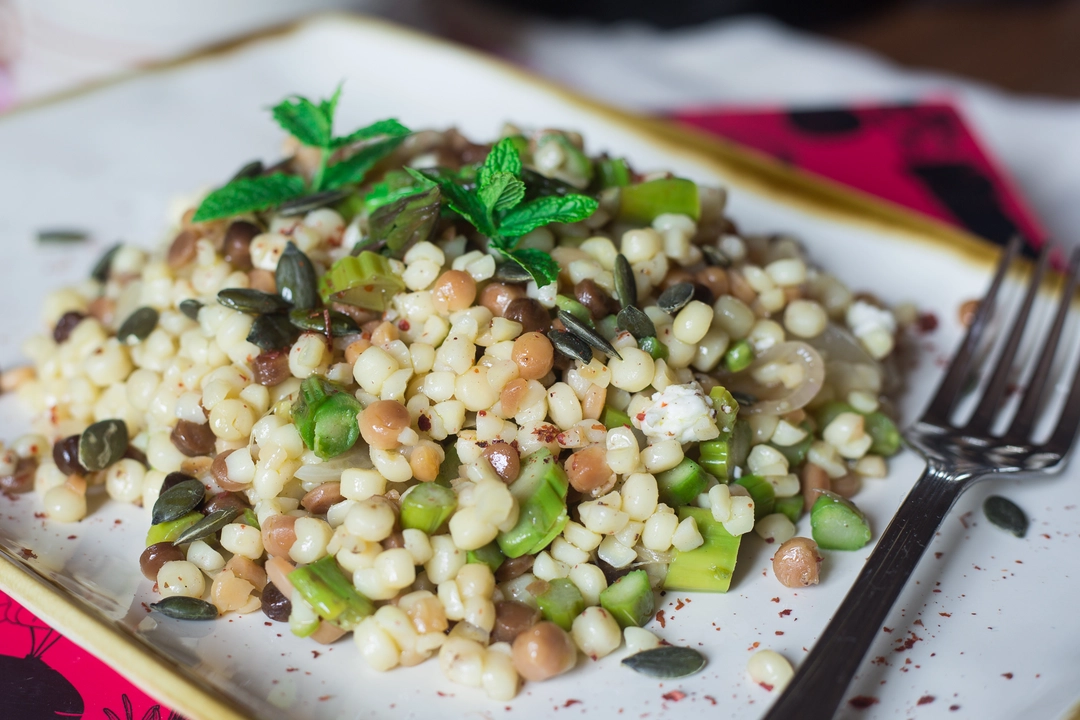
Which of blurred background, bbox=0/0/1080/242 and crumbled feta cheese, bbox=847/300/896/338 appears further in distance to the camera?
blurred background, bbox=0/0/1080/242

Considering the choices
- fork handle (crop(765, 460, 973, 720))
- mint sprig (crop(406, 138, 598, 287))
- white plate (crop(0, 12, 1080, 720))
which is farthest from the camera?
mint sprig (crop(406, 138, 598, 287))

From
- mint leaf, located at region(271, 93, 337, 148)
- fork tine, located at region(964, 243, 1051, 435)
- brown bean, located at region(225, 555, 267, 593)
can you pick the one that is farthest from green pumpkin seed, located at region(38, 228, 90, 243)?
fork tine, located at region(964, 243, 1051, 435)

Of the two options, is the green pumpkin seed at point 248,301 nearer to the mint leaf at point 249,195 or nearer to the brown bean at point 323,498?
the mint leaf at point 249,195

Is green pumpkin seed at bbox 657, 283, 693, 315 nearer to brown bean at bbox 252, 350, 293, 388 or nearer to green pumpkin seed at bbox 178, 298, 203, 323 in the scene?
brown bean at bbox 252, 350, 293, 388

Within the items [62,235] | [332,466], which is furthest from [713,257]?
[62,235]

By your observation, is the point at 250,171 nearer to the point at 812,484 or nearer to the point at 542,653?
the point at 542,653

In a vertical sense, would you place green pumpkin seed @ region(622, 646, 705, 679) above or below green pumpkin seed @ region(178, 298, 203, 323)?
below

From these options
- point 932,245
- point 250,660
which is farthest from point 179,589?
point 932,245
